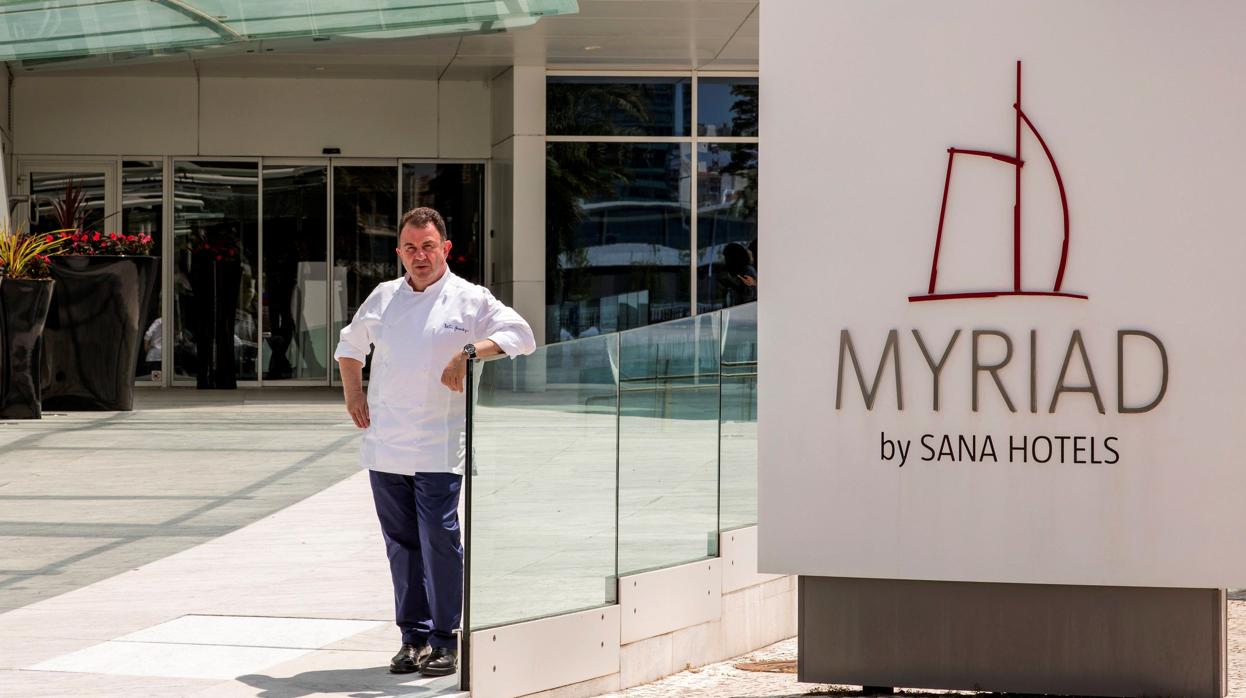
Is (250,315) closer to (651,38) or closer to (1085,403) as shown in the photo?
(651,38)

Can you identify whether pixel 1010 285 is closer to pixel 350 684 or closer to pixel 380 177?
pixel 350 684

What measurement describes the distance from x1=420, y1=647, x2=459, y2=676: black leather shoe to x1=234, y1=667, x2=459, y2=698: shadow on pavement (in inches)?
1.2

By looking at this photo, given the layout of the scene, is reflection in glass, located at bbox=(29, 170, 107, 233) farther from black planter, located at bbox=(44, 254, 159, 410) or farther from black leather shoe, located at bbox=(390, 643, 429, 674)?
black leather shoe, located at bbox=(390, 643, 429, 674)

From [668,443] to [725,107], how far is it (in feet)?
41.0

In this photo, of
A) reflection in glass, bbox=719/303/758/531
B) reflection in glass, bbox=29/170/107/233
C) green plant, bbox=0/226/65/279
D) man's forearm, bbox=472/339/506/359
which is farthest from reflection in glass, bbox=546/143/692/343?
man's forearm, bbox=472/339/506/359

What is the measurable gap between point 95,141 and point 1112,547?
16.7 m

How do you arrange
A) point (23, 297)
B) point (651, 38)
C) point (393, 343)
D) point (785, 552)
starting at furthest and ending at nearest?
point (651, 38) → point (23, 297) → point (785, 552) → point (393, 343)

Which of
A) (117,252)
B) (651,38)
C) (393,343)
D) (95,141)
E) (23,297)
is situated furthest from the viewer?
(95,141)

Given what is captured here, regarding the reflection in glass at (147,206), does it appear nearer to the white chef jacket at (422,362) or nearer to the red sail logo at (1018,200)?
the white chef jacket at (422,362)

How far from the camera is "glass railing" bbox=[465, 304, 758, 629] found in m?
5.56

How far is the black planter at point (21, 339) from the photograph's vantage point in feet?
44.4

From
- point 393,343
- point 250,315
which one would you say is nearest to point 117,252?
point 250,315

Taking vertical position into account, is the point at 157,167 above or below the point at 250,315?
above

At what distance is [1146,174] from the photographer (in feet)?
18.3
